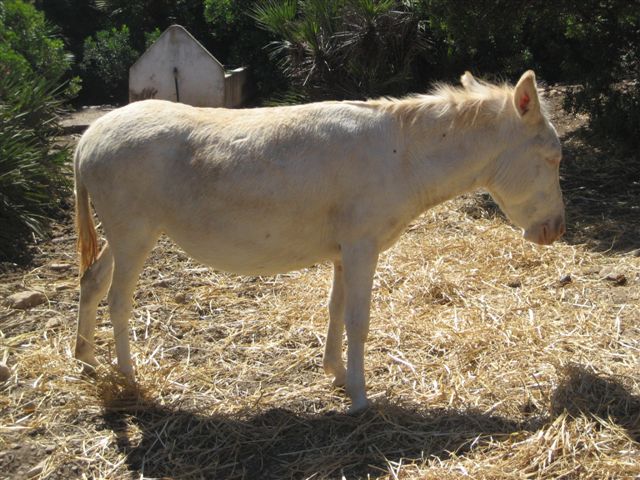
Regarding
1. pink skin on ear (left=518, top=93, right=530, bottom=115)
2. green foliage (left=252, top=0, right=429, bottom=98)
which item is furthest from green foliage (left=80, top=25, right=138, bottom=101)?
pink skin on ear (left=518, top=93, right=530, bottom=115)

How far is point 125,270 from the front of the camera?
14.6ft

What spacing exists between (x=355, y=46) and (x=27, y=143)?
14.8 ft

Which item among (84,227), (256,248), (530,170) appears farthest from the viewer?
(84,227)

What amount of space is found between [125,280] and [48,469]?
3.63 ft

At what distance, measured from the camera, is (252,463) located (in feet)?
13.5

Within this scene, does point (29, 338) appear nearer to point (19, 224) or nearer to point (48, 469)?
point (48, 469)

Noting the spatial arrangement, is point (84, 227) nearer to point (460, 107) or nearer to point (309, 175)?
point (309, 175)

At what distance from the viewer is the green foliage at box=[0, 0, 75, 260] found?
7.39 metres

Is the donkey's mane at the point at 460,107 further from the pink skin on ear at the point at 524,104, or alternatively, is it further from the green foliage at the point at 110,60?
the green foliage at the point at 110,60

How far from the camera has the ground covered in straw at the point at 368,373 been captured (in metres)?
4.07

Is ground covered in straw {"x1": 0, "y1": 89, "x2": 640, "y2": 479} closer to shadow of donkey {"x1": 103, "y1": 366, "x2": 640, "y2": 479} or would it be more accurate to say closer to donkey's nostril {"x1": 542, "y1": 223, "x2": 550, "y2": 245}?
shadow of donkey {"x1": 103, "y1": 366, "x2": 640, "y2": 479}

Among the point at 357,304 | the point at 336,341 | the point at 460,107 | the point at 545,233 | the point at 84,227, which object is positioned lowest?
the point at 336,341

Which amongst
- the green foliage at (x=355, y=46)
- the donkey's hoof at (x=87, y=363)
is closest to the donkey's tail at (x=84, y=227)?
the donkey's hoof at (x=87, y=363)

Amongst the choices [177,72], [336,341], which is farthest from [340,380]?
[177,72]
